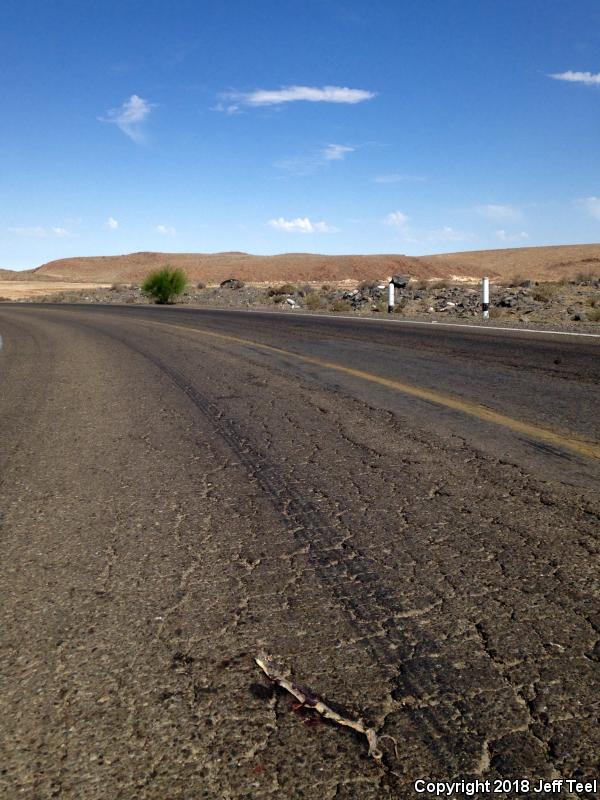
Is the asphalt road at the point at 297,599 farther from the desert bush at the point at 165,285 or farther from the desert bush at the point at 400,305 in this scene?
the desert bush at the point at 165,285

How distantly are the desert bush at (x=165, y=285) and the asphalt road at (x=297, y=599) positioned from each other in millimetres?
37017

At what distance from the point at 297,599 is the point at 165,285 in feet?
135

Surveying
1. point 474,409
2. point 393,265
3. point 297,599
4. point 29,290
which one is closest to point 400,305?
point 474,409

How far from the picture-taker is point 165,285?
42.4m

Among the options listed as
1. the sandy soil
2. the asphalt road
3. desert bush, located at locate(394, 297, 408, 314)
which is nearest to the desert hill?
the sandy soil

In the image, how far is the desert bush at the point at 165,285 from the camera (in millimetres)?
42438

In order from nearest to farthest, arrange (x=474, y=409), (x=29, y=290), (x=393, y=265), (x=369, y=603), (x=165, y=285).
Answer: (x=369, y=603) → (x=474, y=409) → (x=165, y=285) → (x=29, y=290) → (x=393, y=265)

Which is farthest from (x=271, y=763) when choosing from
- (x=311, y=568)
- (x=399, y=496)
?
(x=399, y=496)

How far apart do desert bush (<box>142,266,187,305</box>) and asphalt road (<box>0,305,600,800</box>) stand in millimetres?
37017

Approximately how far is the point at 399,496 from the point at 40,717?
90.6 inches

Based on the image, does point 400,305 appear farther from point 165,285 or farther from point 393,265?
point 393,265

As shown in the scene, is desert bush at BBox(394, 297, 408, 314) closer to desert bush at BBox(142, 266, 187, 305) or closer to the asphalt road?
desert bush at BBox(142, 266, 187, 305)

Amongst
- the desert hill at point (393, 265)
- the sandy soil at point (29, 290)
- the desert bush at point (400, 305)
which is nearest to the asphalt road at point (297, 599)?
the desert bush at point (400, 305)

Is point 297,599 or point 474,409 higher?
point 474,409
